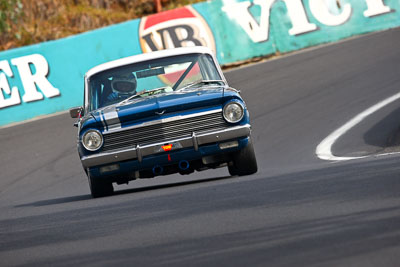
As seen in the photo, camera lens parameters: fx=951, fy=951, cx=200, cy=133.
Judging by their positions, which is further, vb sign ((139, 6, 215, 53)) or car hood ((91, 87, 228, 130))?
vb sign ((139, 6, 215, 53))

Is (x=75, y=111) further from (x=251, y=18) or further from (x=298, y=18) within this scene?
(x=298, y=18)

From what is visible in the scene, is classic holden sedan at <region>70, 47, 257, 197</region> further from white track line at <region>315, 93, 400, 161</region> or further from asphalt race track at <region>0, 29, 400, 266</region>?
white track line at <region>315, 93, 400, 161</region>

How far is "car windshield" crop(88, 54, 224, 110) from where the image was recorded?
9.98 m

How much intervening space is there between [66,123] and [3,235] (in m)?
12.0

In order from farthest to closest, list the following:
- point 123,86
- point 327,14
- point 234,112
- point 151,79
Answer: point 327,14 → point 151,79 → point 123,86 → point 234,112

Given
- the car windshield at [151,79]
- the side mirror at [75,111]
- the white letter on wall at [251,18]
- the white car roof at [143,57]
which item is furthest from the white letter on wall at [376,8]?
the side mirror at [75,111]

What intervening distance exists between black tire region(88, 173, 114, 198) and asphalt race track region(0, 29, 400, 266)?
15 cm

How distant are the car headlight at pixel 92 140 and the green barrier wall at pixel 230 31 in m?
12.1

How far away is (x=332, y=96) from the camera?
56.0 feet

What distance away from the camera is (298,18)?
22000mm

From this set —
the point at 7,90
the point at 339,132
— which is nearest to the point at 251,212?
the point at 339,132

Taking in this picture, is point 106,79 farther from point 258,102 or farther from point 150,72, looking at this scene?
point 258,102

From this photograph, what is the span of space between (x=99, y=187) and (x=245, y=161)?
151 centimetres

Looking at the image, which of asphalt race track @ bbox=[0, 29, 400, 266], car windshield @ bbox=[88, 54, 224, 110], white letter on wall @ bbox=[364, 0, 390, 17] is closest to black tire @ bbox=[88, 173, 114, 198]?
asphalt race track @ bbox=[0, 29, 400, 266]
